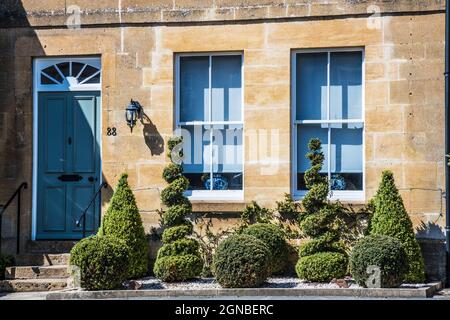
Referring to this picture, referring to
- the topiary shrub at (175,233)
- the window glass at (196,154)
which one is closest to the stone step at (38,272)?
the topiary shrub at (175,233)

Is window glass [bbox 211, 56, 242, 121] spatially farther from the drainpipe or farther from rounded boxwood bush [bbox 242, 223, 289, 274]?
the drainpipe

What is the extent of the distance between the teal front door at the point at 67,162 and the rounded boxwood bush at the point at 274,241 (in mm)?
3070

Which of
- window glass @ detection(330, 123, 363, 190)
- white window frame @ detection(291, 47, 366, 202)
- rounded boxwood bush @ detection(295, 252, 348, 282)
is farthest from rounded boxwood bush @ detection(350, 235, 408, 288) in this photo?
window glass @ detection(330, 123, 363, 190)

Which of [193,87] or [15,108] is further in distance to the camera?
[15,108]

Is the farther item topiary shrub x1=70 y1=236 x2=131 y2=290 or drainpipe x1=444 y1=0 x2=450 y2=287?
drainpipe x1=444 y1=0 x2=450 y2=287

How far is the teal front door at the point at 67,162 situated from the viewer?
54.6 feet

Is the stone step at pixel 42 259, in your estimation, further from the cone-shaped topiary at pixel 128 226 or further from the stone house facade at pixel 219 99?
the cone-shaped topiary at pixel 128 226

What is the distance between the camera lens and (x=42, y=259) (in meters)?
16.0

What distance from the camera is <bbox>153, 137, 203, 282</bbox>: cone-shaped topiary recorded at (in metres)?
14.8

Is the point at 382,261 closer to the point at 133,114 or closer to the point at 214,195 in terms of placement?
the point at 214,195

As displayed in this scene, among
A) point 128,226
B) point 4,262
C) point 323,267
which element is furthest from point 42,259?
point 323,267

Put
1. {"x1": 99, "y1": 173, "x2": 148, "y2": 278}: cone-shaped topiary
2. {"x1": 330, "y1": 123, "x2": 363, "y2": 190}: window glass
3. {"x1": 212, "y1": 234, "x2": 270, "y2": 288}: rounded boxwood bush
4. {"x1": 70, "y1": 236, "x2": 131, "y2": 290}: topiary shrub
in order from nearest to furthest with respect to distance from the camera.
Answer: {"x1": 212, "y1": 234, "x2": 270, "y2": 288}: rounded boxwood bush → {"x1": 70, "y1": 236, "x2": 131, "y2": 290}: topiary shrub → {"x1": 99, "y1": 173, "x2": 148, "y2": 278}: cone-shaped topiary → {"x1": 330, "y1": 123, "x2": 363, "y2": 190}: window glass

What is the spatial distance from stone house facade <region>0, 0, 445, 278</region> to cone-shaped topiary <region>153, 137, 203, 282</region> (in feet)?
1.50

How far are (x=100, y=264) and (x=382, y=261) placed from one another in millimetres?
3993
